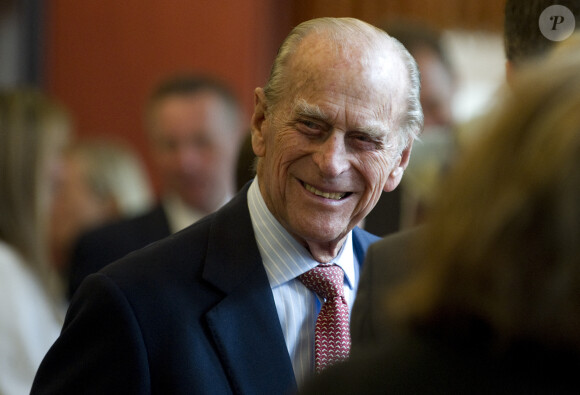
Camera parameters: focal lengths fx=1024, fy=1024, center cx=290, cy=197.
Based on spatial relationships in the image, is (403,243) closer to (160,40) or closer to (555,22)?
(555,22)

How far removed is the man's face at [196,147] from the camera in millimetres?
3945

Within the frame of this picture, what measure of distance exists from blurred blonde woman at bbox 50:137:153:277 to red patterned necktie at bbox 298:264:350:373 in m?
3.21

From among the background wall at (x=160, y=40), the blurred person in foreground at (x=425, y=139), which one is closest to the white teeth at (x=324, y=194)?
the blurred person in foreground at (x=425, y=139)

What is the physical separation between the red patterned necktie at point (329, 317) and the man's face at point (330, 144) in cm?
6

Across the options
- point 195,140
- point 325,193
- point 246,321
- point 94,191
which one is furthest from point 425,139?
point 94,191

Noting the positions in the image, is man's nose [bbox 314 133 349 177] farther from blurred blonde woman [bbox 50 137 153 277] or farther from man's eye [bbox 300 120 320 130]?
blurred blonde woman [bbox 50 137 153 277]

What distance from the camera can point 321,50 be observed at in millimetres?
1829

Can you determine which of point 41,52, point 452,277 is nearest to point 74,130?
point 41,52

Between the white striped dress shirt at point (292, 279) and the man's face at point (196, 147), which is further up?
the white striped dress shirt at point (292, 279)

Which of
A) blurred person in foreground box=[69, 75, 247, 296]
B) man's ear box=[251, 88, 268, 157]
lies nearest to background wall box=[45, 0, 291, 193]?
blurred person in foreground box=[69, 75, 247, 296]

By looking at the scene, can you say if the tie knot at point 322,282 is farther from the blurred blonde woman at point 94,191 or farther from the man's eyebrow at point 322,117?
the blurred blonde woman at point 94,191

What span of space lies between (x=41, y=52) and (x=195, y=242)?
190 inches

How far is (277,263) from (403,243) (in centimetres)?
24

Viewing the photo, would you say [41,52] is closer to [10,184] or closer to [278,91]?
[10,184]
